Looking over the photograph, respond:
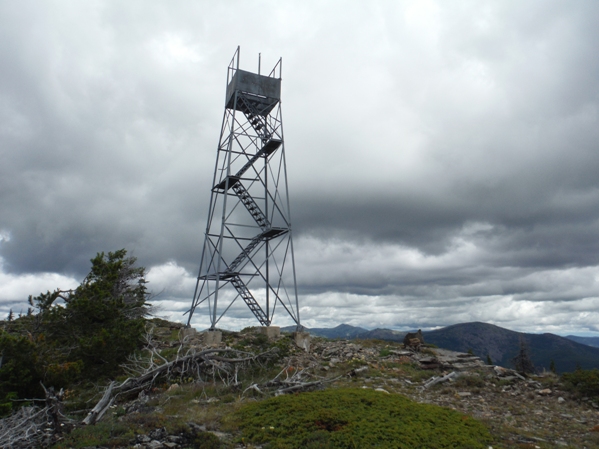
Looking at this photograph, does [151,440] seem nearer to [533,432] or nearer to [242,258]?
[533,432]

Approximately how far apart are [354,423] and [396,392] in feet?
16.2

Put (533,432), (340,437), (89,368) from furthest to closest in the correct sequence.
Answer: (89,368), (533,432), (340,437)

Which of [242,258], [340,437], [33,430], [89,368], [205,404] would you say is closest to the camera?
[340,437]

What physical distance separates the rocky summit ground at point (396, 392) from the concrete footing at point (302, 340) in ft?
1.54

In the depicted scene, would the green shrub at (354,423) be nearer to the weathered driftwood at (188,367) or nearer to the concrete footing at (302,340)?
the weathered driftwood at (188,367)

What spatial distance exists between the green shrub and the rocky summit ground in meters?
0.61

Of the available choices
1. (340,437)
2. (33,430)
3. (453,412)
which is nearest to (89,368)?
(33,430)

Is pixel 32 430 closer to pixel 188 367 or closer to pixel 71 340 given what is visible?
pixel 188 367

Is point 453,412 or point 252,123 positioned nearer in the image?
point 453,412

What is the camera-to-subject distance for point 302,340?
20.9 metres

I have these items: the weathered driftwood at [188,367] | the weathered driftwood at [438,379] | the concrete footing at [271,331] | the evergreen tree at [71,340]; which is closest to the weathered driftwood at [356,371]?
the weathered driftwood at [438,379]

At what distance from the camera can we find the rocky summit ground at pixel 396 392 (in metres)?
9.35

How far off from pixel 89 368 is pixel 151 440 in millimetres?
9369

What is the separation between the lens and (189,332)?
71.5 ft
